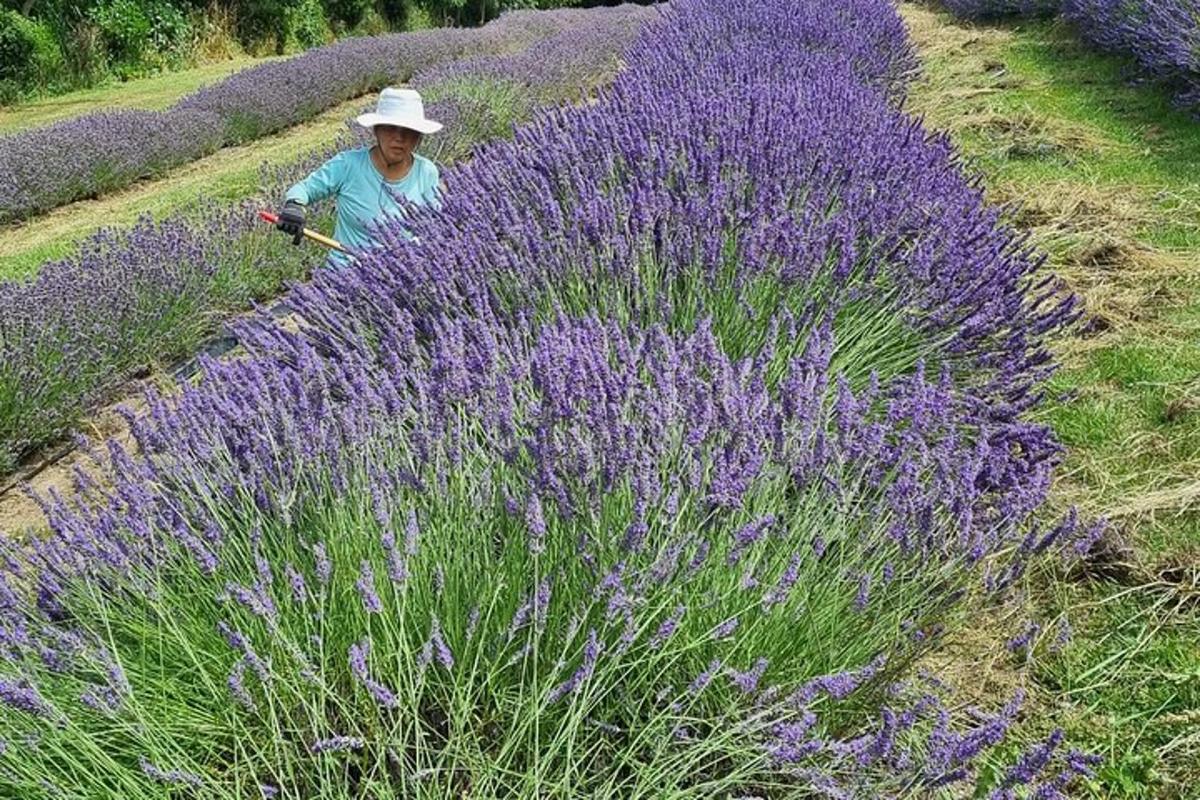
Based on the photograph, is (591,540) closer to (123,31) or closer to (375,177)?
(375,177)

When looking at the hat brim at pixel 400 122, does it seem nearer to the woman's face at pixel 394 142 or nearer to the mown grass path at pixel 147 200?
the woman's face at pixel 394 142

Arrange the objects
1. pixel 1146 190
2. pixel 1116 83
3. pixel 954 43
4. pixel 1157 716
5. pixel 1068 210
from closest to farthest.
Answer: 1. pixel 1157 716
2. pixel 1068 210
3. pixel 1146 190
4. pixel 1116 83
5. pixel 954 43

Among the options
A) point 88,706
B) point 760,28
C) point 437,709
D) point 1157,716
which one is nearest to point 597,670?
point 437,709

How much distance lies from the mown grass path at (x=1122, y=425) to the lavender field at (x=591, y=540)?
6 centimetres

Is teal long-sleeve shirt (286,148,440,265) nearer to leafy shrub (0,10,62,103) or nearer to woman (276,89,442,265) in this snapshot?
woman (276,89,442,265)

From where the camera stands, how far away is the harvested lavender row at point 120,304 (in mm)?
3650

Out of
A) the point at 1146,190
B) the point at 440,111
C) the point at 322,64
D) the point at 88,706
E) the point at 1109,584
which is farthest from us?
the point at 322,64

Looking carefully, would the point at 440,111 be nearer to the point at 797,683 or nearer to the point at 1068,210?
the point at 1068,210

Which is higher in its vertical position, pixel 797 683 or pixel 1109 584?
pixel 797 683

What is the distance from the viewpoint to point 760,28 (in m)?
7.15

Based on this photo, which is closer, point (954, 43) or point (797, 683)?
point (797, 683)

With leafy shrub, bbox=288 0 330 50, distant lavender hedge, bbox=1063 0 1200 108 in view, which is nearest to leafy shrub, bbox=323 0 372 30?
leafy shrub, bbox=288 0 330 50

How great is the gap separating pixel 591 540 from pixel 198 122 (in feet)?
30.5

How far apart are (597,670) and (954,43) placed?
11.8 meters
